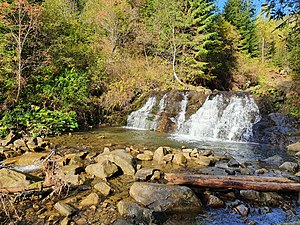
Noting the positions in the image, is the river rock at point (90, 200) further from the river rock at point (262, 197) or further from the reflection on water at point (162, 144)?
the reflection on water at point (162, 144)

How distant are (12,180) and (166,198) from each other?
278cm

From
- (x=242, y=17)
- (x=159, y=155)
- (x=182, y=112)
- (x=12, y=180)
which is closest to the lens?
(x=12, y=180)

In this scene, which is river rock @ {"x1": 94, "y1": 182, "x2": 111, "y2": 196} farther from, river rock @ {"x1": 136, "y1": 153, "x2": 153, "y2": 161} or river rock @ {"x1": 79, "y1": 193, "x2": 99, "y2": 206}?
river rock @ {"x1": 136, "y1": 153, "x2": 153, "y2": 161}

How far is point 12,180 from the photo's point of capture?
4.59m

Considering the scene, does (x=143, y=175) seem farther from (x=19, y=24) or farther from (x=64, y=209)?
(x=19, y=24)

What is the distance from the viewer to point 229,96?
42.5 feet

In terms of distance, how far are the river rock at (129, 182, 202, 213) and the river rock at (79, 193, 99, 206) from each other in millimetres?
644

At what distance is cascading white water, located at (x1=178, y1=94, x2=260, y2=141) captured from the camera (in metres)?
11.2

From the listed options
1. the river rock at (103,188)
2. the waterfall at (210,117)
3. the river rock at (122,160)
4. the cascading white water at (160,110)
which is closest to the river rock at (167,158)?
the river rock at (122,160)

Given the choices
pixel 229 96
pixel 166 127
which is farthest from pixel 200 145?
pixel 229 96

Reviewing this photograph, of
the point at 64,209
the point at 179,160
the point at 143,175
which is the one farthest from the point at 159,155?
the point at 64,209

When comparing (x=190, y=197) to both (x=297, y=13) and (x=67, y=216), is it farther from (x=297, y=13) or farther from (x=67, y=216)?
(x=297, y=13)

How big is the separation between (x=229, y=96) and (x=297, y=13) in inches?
304

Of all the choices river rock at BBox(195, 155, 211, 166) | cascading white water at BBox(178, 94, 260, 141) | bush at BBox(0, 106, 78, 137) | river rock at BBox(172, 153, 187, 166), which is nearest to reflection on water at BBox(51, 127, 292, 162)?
bush at BBox(0, 106, 78, 137)
